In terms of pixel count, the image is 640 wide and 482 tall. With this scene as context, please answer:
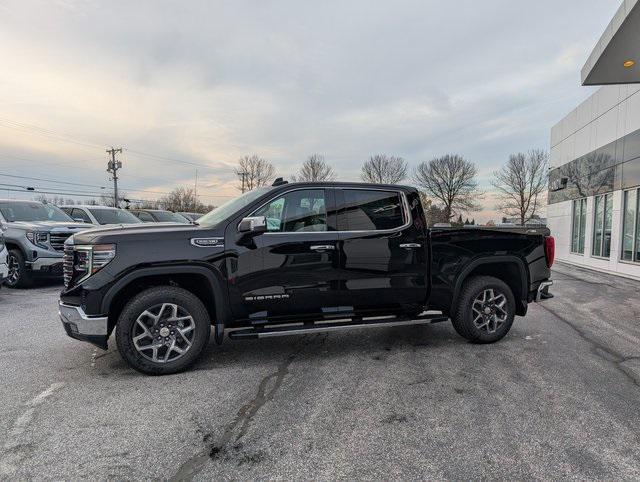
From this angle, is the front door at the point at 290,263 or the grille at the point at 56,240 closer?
the front door at the point at 290,263

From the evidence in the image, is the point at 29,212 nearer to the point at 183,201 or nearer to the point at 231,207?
the point at 231,207

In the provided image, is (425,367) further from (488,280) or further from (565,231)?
(565,231)

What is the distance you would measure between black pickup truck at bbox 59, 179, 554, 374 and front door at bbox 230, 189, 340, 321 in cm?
1

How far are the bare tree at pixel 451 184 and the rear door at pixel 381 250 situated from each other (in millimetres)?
56511

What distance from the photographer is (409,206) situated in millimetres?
4992

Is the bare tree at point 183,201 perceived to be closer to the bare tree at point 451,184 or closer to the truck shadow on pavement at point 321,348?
the bare tree at point 451,184

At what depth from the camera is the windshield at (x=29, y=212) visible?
979 cm

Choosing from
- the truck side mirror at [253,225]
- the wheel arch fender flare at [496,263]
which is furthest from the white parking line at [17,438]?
the wheel arch fender flare at [496,263]

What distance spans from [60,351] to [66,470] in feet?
8.93

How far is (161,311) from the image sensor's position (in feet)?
13.2

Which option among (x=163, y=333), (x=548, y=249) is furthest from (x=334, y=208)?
(x=548, y=249)

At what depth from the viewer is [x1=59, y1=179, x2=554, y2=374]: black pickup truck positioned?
3984 mm

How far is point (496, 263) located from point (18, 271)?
31.8 ft

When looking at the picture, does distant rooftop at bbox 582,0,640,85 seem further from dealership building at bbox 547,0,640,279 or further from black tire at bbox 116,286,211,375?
black tire at bbox 116,286,211,375
